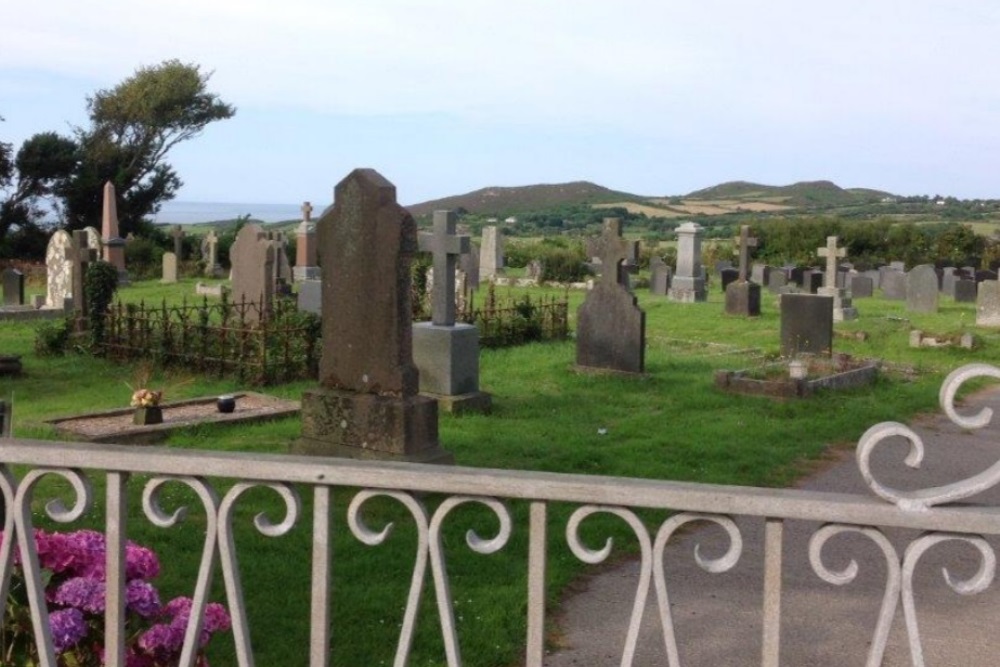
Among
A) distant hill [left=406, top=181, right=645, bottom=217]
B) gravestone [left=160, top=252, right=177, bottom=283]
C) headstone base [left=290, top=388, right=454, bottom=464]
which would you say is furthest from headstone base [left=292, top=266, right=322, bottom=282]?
distant hill [left=406, top=181, right=645, bottom=217]

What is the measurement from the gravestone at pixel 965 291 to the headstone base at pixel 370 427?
71.2ft

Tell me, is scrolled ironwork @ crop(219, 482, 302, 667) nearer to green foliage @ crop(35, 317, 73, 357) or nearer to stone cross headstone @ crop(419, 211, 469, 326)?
stone cross headstone @ crop(419, 211, 469, 326)

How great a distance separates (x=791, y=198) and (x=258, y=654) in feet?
364

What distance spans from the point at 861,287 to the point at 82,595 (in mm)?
27506

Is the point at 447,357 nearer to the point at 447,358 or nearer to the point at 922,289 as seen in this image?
the point at 447,358

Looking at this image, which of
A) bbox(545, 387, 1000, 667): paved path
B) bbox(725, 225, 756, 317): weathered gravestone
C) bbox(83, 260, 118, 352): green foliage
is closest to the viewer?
bbox(545, 387, 1000, 667): paved path

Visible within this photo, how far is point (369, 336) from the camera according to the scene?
7859mm

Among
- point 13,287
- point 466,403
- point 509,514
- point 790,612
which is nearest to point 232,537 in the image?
point 509,514

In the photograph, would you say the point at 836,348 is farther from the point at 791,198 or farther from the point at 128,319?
the point at 791,198

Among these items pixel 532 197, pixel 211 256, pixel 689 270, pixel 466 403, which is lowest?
pixel 466 403

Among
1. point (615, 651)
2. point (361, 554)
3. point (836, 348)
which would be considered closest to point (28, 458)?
point (615, 651)

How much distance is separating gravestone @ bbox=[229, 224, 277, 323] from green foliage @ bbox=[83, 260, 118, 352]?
6.08 feet

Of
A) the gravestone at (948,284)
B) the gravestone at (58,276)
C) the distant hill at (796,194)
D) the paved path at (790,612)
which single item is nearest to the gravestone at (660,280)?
the gravestone at (948,284)

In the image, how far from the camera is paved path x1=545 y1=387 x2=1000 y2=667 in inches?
193
